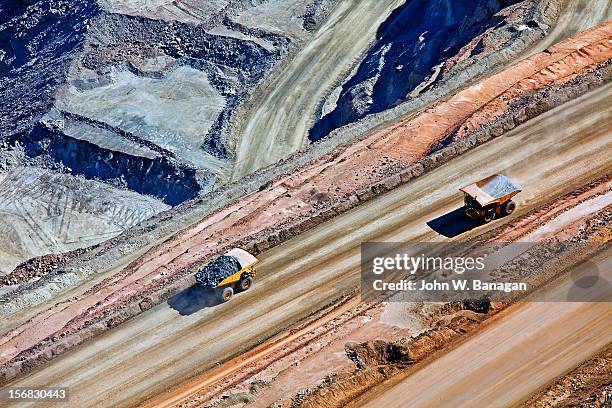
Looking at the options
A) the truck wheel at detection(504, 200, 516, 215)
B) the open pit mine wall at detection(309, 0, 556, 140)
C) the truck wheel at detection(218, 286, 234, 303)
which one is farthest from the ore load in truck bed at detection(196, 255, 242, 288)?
the open pit mine wall at detection(309, 0, 556, 140)

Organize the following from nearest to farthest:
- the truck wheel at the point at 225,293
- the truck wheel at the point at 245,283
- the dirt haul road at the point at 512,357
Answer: the dirt haul road at the point at 512,357 < the truck wheel at the point at 225,293 < the truck wheel at the point at 245,283

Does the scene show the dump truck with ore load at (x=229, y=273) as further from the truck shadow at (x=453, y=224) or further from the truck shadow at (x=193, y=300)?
the truck shadow at (x=453, y=224)

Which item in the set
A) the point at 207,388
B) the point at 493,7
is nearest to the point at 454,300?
the point at 207,388

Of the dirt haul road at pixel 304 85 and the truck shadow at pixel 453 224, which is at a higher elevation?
the dirt haul road at pixel 304 85

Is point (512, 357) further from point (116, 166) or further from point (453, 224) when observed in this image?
point (116, 166)

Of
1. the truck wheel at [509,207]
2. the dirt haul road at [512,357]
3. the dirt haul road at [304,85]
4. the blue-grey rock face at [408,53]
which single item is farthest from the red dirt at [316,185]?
the dirt haul road at [304,85]

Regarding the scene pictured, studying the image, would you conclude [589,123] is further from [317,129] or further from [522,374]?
[317,129]

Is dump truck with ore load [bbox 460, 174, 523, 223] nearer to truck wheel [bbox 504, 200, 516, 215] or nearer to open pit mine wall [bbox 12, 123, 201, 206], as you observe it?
truck wheel [bbox 504, 200, 516, 215]
